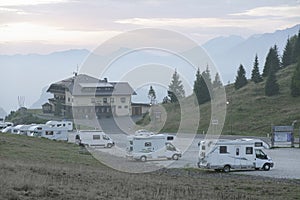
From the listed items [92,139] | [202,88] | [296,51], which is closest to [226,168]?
[92,139]

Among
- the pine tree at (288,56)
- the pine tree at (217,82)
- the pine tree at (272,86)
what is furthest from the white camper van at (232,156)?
the pine tree at (288,56)

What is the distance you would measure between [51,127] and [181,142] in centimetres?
1342

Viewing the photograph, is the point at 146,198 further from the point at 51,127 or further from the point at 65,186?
the point at 51,127

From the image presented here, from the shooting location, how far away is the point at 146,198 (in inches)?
508

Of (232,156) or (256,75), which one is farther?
(256,75)

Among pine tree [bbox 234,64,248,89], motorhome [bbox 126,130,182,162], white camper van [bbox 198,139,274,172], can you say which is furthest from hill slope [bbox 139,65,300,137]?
white camper van [bbox 198,139,274,172]

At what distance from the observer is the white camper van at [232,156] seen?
1144 inches

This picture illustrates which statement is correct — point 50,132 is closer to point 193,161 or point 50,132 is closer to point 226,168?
point 193,161

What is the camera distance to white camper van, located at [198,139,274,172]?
29.1 meters

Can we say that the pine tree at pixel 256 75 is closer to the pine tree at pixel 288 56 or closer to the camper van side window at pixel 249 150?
the pine tree at pixel 288 56

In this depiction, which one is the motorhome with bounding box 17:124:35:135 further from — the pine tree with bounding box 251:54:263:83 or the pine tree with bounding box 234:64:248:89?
the pine tree with bounding box 251:54:263:83

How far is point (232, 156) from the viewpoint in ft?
96.2

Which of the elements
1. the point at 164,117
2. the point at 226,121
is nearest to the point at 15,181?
the point at 164,117

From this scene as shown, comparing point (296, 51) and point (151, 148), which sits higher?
point (296, 51)
